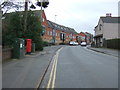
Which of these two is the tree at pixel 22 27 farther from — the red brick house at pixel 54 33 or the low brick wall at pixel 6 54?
the red brick house at pixel 54 33

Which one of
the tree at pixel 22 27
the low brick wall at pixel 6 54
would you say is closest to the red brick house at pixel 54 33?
the tree at pixel 22 27

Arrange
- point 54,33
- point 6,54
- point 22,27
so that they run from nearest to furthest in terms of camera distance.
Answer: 1. point 6,54
2. point 22,27
3. point 54,33

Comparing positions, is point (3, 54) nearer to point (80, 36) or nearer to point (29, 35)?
point (29, 35)

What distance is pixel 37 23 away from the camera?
25.6m

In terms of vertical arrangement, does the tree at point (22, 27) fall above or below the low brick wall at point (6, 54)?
above

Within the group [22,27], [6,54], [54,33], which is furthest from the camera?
[54,33]

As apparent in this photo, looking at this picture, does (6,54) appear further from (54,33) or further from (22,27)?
(54,33)

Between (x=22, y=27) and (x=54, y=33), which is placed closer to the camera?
(x=22, y=27)

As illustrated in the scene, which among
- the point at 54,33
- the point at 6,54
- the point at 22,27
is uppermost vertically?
the point at 54,33

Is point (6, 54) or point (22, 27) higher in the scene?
point (22, 27)

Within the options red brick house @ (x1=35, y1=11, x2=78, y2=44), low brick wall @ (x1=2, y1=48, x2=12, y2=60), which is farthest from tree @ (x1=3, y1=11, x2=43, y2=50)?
red brick house @ (x1=35, y1=11, x2=78, y2=44)

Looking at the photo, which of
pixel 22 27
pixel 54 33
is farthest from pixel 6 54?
pixel 54 33

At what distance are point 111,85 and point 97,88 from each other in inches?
29.0

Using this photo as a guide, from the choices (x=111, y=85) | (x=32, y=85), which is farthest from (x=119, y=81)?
(x=32, y=85)
